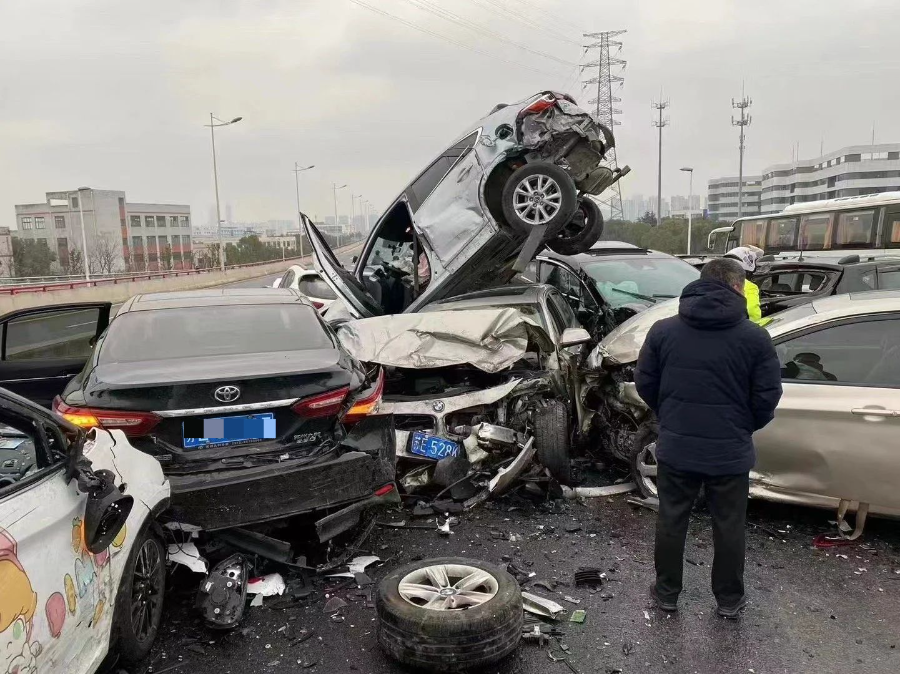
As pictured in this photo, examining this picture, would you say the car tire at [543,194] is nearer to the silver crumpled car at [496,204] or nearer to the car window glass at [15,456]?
the silver crumpled car at [496,204]

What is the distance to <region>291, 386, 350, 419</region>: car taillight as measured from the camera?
370 cm

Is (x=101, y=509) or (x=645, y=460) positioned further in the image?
(x=645, y=460)

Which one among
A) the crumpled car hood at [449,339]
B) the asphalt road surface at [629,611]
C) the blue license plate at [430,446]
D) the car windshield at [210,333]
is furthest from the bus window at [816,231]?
the car windshield at [210,333]

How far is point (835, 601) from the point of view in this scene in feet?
11.6

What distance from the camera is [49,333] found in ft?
18.4

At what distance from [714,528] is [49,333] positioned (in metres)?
5.10

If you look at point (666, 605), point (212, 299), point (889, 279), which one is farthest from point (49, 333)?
point (889, 279)

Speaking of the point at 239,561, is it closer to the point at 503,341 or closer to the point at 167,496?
the point at 167,496

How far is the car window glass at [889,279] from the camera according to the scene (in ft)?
26.7

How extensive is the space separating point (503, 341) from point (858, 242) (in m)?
15.5

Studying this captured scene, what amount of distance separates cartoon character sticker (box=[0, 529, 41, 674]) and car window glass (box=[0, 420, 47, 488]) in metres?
0.53

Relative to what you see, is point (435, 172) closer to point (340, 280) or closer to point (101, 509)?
point (340, 280)

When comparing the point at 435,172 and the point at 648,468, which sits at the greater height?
the point at 435,172

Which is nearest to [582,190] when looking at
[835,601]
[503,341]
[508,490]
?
[503,341]
